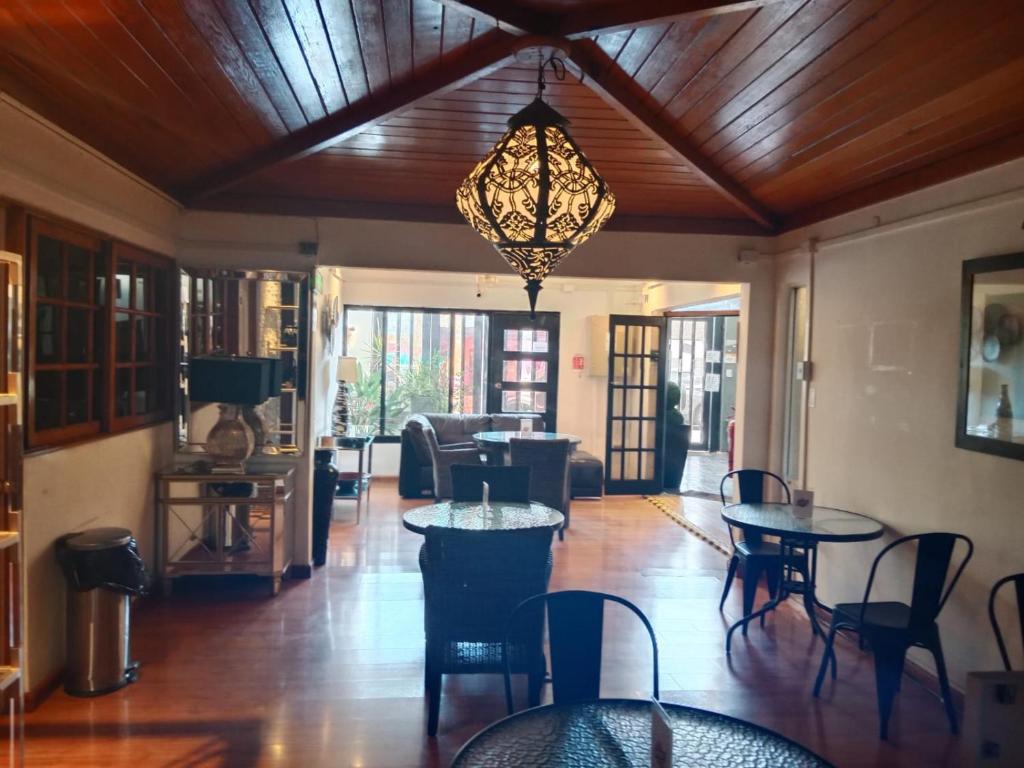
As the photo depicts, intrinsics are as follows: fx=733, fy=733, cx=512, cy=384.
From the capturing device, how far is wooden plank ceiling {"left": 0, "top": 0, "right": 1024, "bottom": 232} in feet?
7.95

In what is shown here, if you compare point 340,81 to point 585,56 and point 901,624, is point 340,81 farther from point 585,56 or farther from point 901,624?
point 901,624

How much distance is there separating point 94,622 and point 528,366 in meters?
6.12

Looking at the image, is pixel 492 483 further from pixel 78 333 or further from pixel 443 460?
pixel 443 460

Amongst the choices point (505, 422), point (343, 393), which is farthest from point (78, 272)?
point (505, 422)

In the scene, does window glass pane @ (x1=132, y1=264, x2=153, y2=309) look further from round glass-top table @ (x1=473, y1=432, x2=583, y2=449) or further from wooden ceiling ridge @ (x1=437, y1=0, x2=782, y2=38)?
round glass-top table @ (x1=473, y1=432, x2=583, y2=449)

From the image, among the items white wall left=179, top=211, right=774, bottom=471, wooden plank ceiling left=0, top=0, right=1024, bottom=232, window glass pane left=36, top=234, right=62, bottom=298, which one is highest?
wooden plank ceiling left=0, top=0, right=1024, bottom=232

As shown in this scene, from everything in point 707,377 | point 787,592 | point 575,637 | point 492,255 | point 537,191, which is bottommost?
point 787,592

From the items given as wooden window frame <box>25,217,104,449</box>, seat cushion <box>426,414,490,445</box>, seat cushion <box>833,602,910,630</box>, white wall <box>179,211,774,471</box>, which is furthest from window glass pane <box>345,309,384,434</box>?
seat cushion <box>833,602,910,630</box>

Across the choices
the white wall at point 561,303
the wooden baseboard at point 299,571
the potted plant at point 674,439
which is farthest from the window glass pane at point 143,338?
the potted plant at point 674,439

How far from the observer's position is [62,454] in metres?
3.30

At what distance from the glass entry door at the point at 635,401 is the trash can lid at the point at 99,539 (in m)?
5.57

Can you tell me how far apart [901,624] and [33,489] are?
376cm

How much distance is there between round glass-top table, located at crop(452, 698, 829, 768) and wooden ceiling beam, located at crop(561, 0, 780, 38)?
2.11 meters

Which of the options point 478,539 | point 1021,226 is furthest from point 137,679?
point 1021,226
